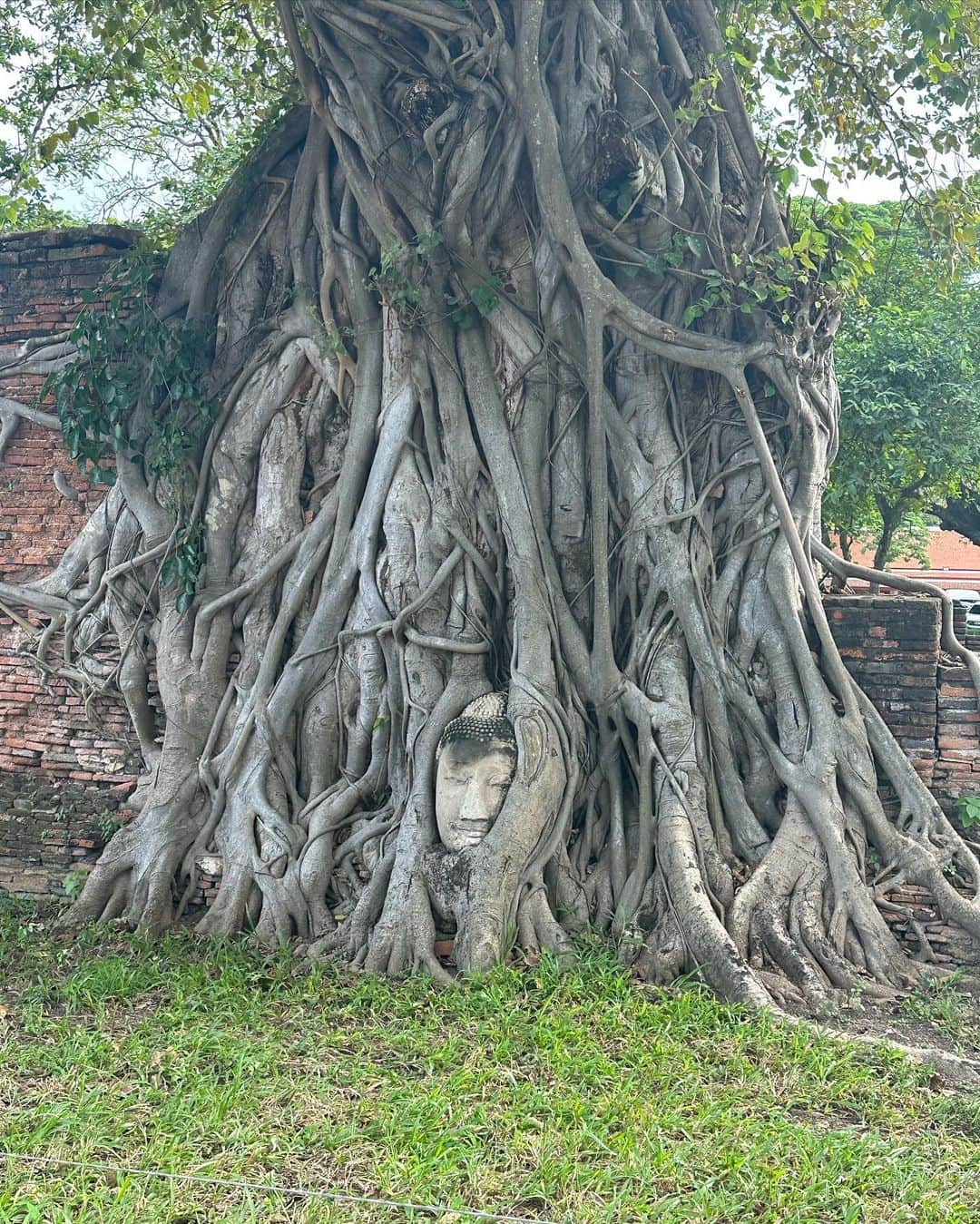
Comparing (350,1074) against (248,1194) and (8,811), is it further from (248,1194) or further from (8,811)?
(8,811)

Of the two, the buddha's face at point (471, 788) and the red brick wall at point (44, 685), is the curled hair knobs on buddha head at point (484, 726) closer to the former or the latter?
the buddha's face at point (471, 788)

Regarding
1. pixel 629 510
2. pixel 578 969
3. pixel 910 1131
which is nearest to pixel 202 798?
pixel 578 969

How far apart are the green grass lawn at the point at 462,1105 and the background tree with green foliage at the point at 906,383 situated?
6083 mm

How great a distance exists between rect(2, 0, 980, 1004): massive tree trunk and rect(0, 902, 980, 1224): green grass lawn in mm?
559

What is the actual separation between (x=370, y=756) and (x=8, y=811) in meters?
2.38

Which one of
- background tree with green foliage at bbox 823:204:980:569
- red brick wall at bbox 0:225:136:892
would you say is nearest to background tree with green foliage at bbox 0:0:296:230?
red brick wall at bbox 0:225:136:892

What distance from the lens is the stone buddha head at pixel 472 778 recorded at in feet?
15.1

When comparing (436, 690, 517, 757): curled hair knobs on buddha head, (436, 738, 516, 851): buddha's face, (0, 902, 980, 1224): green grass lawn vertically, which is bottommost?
(0, 902, 980, 1224): green grass lawn

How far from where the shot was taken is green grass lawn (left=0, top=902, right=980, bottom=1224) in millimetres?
2846

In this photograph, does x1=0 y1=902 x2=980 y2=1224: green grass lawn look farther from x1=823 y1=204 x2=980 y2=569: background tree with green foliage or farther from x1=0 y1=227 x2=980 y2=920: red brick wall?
x1=823 y1=204 x2=980 y2=569: background tree with green foliage

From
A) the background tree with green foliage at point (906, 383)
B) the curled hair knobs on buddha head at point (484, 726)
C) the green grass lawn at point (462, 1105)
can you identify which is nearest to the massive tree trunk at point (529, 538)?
the curled hair knobs on buddha head at point (484, 726)

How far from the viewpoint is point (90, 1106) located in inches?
130

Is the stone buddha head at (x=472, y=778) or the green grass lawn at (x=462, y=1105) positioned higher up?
the stone buddha head at (x=472, y=778)

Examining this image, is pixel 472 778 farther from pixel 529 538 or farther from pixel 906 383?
pixel 906 383
